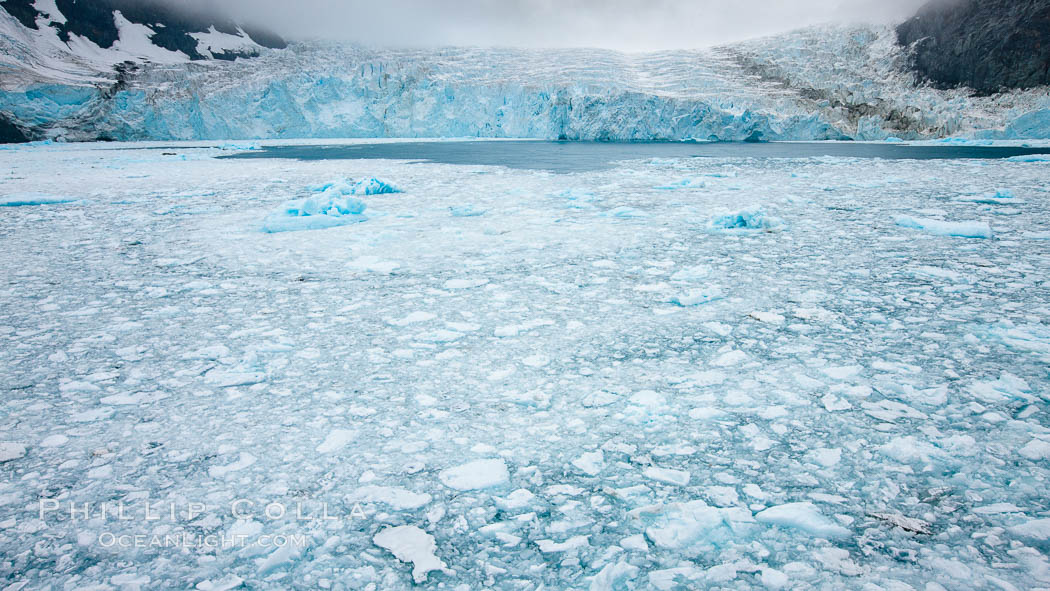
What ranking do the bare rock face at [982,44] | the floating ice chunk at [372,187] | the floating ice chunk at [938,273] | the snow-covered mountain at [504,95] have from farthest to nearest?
1. the bare rock face at [982,44]
2. the snow-covered mountain at [504,95]
3. the floating ice chunk at [372,187]
4. the floating ice chunk at [938,273]

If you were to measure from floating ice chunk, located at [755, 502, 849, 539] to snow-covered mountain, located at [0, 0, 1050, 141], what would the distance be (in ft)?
96.3

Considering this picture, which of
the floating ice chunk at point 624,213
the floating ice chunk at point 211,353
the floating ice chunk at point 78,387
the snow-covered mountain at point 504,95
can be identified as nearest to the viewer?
the floating ice chunk at point 78,387

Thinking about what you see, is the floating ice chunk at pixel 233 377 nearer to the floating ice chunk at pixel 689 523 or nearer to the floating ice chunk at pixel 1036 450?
the floating ice chunk at pixel 689 523

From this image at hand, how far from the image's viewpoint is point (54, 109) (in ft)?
90.4

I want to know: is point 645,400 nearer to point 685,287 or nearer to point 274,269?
point 685,287

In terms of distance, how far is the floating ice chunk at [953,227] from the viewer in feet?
14.1

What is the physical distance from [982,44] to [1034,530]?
43.6 meters

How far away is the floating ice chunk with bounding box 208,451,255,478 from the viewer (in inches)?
61.4

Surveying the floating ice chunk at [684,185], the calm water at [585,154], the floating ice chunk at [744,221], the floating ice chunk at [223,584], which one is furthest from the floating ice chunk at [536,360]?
the calm water at [585,154]

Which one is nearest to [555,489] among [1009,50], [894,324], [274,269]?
[894,324]

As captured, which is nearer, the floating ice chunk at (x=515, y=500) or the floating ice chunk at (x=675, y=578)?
the floating ice chunk at (x=675, y=578)

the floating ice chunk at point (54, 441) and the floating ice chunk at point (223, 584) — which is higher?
the floating ice chunk at point (54, 441)

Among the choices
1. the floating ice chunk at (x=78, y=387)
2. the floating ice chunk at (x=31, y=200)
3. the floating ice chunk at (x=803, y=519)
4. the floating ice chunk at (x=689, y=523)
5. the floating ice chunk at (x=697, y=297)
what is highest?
the floating ice chunk at (x=31, y=200)

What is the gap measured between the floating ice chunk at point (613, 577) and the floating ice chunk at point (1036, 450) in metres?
1.31
